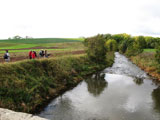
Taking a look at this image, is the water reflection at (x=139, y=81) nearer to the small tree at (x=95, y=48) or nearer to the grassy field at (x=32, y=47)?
the small tree at (x=95, y=48)

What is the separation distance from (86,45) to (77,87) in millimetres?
17292

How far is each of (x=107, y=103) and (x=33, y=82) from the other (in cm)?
942

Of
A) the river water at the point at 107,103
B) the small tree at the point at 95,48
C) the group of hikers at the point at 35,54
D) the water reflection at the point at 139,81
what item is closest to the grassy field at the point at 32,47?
the group of hikers at the point at 35,54

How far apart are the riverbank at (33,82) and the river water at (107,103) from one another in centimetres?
147

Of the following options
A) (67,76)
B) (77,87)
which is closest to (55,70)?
(67,76)

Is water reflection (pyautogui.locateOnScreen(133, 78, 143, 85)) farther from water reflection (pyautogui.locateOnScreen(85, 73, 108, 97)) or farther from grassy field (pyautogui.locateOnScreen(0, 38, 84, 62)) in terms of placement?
grassy field (pyautogui.locateOnScreen(0, 38, 84, 62))

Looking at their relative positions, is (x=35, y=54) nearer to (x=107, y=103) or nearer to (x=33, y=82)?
(x=33, y=82)

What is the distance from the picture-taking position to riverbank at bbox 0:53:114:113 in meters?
13.2

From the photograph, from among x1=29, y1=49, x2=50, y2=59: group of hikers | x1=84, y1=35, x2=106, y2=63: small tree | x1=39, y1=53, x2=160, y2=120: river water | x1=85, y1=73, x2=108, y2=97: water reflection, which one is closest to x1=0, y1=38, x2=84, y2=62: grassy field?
x1=29, y1=49, x2=50, y2=59: group of hikers

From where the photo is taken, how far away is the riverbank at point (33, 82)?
13168 mm

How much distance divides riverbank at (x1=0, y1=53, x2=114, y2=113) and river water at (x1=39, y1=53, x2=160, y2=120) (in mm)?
1466

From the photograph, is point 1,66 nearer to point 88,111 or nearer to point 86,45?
point 88,111

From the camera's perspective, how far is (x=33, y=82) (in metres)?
16.2

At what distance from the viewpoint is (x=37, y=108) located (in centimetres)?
1386
